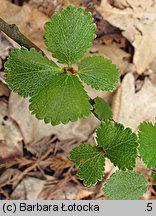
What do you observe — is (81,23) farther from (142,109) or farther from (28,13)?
(142,109)

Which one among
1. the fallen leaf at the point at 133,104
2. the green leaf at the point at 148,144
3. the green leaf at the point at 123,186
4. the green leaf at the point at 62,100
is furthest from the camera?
the fallen leaf at the point at 133,104

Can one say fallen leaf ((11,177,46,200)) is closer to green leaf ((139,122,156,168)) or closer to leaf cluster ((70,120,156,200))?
leaf cluster ((70,120,156,200))

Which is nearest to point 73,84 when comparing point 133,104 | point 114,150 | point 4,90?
point 114,150

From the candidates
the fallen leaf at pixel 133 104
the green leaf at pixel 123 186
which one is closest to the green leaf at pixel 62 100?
the green leaf at pixel 123 186

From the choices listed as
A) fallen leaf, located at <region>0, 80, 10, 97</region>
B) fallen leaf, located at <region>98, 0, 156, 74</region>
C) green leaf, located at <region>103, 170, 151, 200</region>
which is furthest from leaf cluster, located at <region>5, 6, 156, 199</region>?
fallen leaf, located at <region>98, 0, 156, 74</region>

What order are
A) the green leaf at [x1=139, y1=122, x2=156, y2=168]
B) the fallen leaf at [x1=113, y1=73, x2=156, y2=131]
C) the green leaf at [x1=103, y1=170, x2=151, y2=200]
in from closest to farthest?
1. the green leaf at [x1=139, y1=122, x2=156, y2=168]
2. the green leaf at [x1=103, y1=170, x2=151, y2=200]
3. the fallen leaf at [x1=113, y1=73, x2=156, y2=131]

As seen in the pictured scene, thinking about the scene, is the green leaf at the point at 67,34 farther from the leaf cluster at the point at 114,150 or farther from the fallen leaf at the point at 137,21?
the fallen leaf at the point at 137,21
